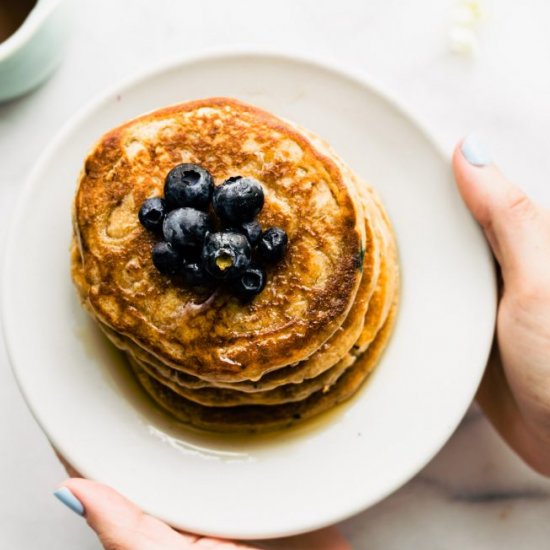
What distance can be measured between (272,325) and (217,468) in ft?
1.50

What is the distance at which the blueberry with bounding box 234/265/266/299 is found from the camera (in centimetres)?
172

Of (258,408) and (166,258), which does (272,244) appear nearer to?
(166,258)

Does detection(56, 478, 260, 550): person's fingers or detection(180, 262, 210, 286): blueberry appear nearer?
detection(180, 262, 210, 286): blueberry

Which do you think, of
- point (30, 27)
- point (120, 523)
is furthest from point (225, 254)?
point (30, 27)

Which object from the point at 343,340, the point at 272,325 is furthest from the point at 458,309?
the point at 272,325

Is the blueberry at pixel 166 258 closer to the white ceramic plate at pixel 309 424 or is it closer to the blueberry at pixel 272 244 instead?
the blueberry at pixel 272 244

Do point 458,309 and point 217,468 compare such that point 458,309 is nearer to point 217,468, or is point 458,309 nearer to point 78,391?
point 217,468

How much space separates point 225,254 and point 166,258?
17 centimetres

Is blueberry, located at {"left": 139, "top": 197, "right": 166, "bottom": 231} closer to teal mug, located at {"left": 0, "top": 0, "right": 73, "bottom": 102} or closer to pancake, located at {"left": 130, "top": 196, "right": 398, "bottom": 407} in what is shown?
pancake, located at {"left": 130, "top": 196, "right": 398, "bottom": 407}

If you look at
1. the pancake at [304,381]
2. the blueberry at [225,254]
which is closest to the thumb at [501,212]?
the pancake at [304,381]

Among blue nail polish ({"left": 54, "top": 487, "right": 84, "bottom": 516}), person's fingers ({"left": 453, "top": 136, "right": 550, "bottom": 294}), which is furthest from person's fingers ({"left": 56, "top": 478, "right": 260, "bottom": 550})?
person's fingers ({"left": 453, "top": 136, "right": 550, "bottom": 294})

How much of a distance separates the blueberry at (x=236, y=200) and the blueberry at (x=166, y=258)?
13 centimetres

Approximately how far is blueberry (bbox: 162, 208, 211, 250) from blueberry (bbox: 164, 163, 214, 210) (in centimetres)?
4

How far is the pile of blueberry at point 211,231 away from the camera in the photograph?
5.39ft
